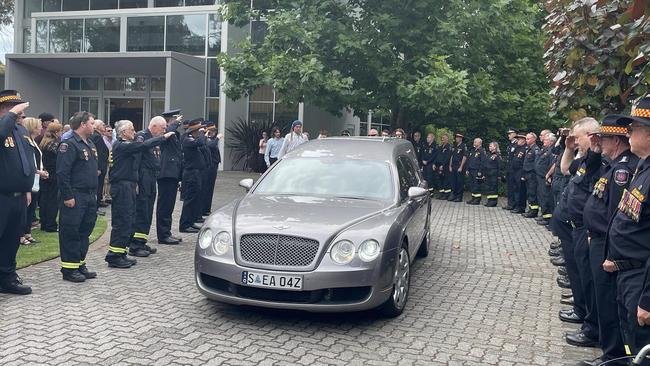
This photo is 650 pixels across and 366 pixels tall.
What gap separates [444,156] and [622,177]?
15206 millimetres

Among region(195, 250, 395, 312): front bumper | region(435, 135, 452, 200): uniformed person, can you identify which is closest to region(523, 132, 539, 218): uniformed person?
region(435, 135, 452, 200): uniformed person

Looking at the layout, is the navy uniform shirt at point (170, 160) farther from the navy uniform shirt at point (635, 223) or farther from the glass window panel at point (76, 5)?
the glass window panel at point (76, 5)

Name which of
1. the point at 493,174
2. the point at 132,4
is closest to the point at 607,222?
the point at 493,174

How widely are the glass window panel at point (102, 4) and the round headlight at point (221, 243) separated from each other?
27201mm

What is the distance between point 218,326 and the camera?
18.7ft

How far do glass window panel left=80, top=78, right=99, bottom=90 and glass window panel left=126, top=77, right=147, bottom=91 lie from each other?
1.93m

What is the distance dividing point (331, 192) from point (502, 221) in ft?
28.3

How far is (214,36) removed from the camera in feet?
86.3

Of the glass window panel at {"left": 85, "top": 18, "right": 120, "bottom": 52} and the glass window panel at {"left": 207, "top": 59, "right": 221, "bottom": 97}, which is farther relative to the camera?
the glass window panel at {"left": 85, "top": 18, "right": 120, "bottom": 52}

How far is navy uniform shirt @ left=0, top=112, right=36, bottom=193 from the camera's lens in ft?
20.3

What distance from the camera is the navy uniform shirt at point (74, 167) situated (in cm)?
695

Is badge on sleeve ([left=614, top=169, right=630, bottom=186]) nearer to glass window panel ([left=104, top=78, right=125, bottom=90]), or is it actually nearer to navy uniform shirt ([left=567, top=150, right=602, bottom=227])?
navy uniform shirt ([left=567, top=150, right=602, bottom=227])

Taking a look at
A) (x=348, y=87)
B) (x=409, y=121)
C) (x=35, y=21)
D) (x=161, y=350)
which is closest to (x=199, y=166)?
(x=161, y=350)

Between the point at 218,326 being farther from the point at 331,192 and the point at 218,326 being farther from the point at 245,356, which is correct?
the point at 331,192
